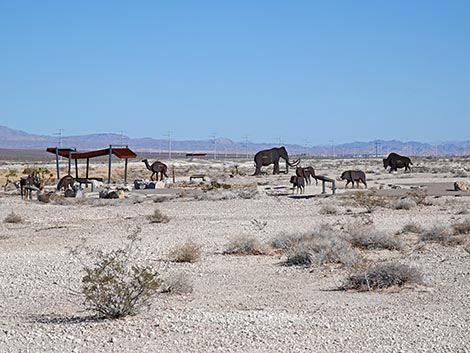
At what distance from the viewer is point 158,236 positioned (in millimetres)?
22078

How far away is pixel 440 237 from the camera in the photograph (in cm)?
1983

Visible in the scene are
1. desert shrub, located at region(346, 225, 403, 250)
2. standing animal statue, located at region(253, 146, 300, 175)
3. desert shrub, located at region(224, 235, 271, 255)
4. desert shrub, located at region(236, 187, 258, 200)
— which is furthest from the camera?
standing animal statue, located at region(253, 146, 300, 175)

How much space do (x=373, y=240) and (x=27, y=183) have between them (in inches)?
883

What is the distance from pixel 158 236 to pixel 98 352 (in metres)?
12.9

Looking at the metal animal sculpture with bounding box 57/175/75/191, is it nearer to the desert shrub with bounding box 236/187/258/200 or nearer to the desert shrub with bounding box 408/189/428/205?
the desert shrub with bounding box 236/187/258/200

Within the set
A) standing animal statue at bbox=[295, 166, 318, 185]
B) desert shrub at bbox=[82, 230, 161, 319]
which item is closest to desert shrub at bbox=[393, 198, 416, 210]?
standing animal statue at bbox=[295, 166, 318, 185]

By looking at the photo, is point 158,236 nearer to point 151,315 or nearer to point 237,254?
point 237,254

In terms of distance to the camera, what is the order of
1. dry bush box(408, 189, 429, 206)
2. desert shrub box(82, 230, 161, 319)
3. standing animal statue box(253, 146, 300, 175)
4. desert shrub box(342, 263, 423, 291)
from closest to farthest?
desert shrub box(82, 230, 161, 319) → desert shrub box(342, 263, 423, 291) → dry bush box(408, 189, 429, 206) → standing animal statue box(253, 146, 300, 175)

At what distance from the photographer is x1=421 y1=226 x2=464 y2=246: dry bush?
64.4ft

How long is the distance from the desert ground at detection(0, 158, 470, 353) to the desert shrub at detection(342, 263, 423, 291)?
0.14 meters

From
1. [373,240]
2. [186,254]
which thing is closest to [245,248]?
[186,254]

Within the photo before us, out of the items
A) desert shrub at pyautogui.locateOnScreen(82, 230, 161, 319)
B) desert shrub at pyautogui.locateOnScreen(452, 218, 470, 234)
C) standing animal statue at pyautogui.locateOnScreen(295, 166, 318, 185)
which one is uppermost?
standing animal statue at pyautogui.locateOnScreen(295, 166, 318, 185)

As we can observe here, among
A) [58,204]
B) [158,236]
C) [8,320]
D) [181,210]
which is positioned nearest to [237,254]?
[158,236]

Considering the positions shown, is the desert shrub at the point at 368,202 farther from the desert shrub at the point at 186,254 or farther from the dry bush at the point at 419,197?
the desert shrub at the point at 186,254
